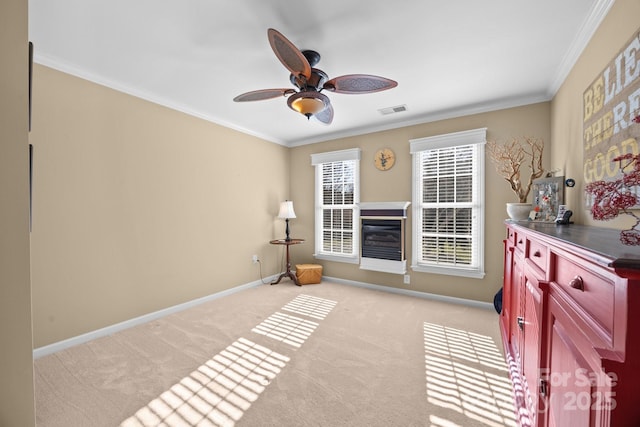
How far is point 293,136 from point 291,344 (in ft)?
11.5

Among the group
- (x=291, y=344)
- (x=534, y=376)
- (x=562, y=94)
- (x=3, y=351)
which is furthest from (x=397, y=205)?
(x=3, y=351)

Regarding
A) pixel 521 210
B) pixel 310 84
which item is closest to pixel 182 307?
pixel 310 84

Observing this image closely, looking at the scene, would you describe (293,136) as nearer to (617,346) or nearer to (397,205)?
(397,205)

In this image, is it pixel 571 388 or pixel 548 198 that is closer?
pixel 571 388

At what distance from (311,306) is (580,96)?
135 inches

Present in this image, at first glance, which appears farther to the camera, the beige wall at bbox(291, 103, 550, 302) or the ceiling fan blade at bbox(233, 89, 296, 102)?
the beige wall at bbox(291, 103, 550, 302)

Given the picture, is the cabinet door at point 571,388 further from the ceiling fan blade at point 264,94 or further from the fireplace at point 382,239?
the fireplace at point 382,239

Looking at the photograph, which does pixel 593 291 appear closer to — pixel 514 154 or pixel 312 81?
pixel 312 81

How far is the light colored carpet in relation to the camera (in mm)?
1714

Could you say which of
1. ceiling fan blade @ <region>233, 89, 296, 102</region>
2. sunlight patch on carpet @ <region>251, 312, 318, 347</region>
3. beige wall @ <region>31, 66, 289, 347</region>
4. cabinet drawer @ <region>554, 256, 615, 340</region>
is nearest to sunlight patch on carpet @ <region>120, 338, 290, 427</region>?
sunlight patch on carpet @ <region>251, 312, 318, 347</region>

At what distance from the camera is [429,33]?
206 centimetres

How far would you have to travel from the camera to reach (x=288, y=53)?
1717 millimetres

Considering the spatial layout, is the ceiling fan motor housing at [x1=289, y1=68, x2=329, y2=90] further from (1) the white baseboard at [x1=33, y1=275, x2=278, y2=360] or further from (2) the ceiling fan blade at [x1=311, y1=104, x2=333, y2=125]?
(1) the white baseboard at [x1=33, y1=275, x2=278, y2=360]

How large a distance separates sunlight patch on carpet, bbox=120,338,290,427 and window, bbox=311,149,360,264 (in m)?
2.53
